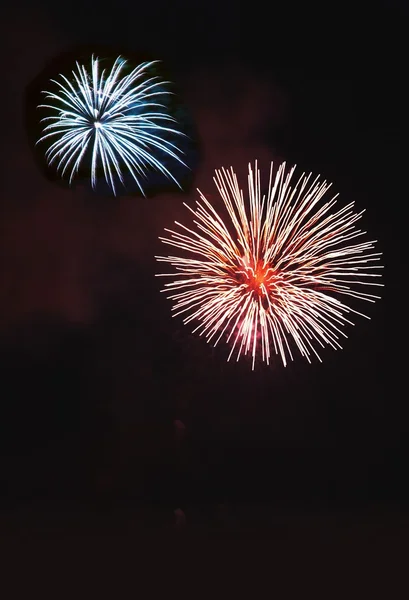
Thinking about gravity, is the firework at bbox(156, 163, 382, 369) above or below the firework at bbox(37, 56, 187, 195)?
below

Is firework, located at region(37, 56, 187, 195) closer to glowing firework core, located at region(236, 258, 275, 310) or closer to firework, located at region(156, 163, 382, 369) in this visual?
firework, located at region(156, 163, 382, 369)

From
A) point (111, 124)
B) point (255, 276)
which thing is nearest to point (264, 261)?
point (255, 276)

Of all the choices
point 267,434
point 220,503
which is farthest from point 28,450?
point 267,434

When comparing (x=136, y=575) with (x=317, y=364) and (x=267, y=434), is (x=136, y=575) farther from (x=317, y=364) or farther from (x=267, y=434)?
(x=317, y=364)

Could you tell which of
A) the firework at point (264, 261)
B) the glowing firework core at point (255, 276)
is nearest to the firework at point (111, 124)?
the firework at point (264, 261)

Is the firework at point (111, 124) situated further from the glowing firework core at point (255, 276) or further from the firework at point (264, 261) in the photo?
the glowing firework core at point (255, 276)

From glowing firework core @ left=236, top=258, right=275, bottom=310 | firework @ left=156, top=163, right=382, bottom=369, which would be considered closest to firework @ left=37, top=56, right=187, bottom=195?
firework @ left=156, top=163, right=382, bottom=369
